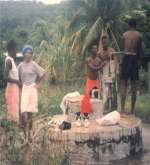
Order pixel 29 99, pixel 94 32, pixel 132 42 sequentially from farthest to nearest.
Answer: pixel 94 32, pixel 132 42, pixel 29 99

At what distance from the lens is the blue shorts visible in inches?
319

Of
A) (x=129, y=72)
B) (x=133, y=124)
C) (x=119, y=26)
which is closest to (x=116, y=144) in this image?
(x=133, y=124)

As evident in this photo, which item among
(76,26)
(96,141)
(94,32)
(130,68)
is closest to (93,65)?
(130,68)

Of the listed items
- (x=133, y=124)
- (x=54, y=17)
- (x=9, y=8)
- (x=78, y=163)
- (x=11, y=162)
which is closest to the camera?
(x=11, y=162)

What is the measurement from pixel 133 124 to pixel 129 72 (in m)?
1.17

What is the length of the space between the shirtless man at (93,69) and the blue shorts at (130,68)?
15.5 inches

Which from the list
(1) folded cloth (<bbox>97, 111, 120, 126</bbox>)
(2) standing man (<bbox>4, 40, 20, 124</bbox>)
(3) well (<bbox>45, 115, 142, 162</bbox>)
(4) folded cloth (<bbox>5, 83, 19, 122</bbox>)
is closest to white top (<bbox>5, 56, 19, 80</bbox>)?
(2) standing man (<bbox>4, 40, 20, 124</bbox>)

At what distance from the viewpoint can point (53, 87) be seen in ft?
39.1

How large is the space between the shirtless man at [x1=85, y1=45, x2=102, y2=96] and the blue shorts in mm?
393

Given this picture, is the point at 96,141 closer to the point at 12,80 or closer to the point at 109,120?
the point at 109,120

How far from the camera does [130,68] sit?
8117 mm

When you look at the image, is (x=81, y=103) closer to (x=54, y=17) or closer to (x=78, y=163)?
(x=78, y=163)

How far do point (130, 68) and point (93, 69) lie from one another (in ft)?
1.96

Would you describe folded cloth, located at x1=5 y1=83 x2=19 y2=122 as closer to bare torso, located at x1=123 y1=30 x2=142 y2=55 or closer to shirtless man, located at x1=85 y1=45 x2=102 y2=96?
shirtless man, located at x1=85 y1=45 x2=102 y2=96
